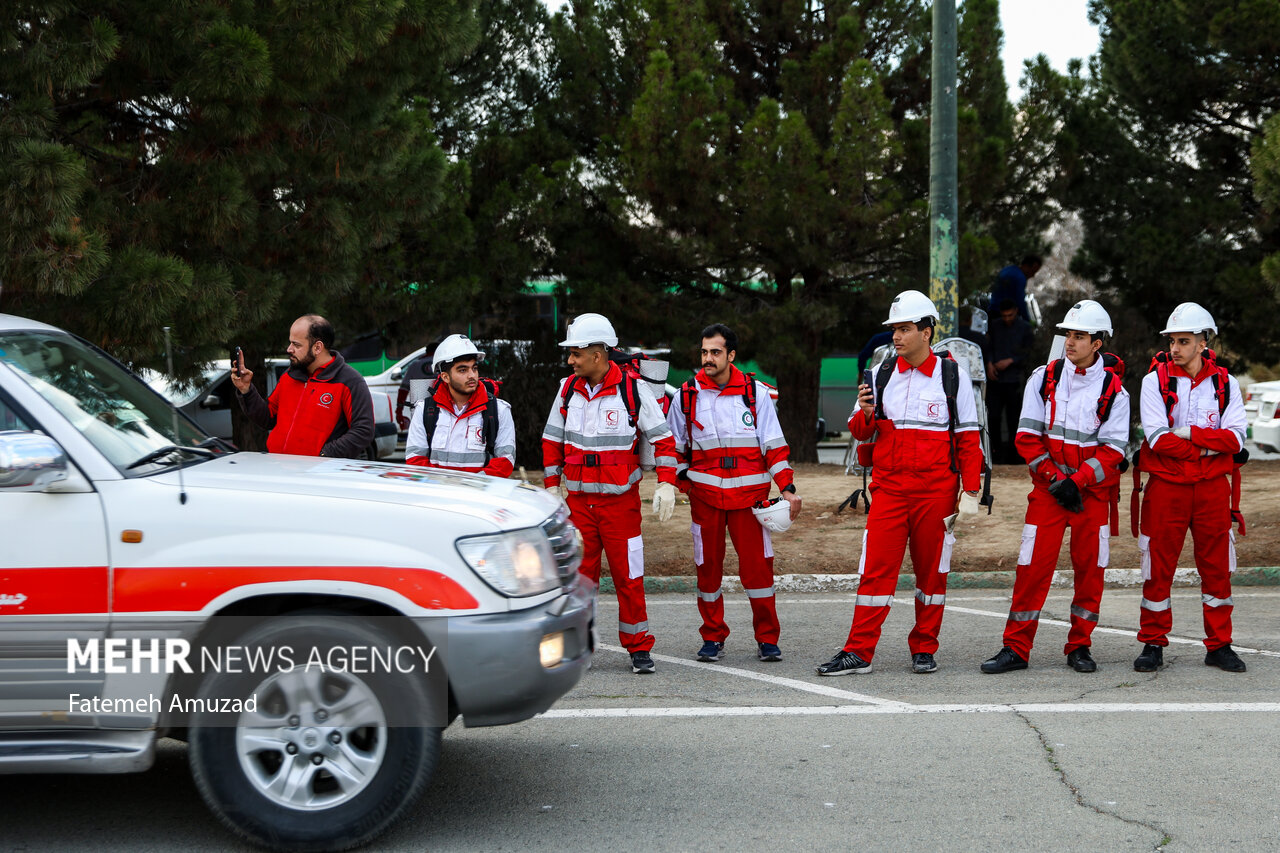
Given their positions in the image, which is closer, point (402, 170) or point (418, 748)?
point (418, 748)

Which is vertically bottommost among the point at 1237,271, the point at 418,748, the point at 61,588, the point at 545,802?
the point at 545,802

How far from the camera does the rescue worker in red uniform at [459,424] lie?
23.5ft

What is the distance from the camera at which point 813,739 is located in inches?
222

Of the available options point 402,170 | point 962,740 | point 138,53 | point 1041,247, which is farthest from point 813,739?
point 1041,247

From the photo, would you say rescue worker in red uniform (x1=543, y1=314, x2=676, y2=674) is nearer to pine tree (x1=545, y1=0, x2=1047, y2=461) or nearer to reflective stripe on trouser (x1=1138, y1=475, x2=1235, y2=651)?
reflective stripe on trouser (x1=1138, y1=475, x2=1235, y2=651)

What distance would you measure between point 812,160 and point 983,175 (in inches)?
90.3

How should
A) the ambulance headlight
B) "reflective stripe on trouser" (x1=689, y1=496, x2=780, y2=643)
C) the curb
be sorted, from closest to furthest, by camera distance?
the ambulance headlight, "reflective stripe on trouser" (x1=689, y1=496, x2=780, y2=643), the curb

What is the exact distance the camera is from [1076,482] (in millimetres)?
6844

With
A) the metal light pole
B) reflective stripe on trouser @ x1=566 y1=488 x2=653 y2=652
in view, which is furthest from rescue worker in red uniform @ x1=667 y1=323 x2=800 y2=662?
the metal light pole

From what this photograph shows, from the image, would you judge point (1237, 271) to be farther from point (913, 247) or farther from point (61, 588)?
point (61, 588)

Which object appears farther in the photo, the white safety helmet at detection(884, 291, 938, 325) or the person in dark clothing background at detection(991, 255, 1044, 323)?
the person in dark clothing background at detection(991, 255, 1044, 323)

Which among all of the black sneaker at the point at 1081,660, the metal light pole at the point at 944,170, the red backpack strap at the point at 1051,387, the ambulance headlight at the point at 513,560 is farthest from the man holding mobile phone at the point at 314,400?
the metal light pole at the point at 944,170

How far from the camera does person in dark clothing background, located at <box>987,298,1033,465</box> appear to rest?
14602mm

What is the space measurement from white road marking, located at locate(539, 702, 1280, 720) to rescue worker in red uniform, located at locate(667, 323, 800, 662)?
1140 millimetres
